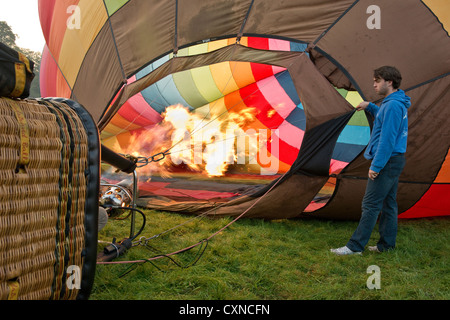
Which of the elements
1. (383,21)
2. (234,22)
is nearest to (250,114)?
(234,22)

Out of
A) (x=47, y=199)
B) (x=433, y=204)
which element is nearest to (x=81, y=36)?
(x=47, y=199)

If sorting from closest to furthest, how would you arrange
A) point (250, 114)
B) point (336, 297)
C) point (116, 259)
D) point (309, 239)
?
point (336, 297) < point (116, 259) < point (309, 239) < point (250, 114)

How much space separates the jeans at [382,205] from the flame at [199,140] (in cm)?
342

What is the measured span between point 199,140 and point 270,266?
3.71 meters

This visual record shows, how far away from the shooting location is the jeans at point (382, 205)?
2.39m

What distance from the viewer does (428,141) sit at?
9.35ft

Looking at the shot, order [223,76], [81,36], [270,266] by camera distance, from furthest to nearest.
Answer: [223,76]
[81,36]
[270,266]

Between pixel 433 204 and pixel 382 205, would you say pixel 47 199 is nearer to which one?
pixel 382 205

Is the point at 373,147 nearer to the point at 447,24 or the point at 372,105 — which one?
the point at 372,105

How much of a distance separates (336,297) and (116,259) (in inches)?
52.6

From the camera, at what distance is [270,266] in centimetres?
224

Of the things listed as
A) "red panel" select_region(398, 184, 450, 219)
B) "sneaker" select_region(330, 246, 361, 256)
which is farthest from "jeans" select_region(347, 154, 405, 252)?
"red panel" select_region(398, 184, 450, 219)

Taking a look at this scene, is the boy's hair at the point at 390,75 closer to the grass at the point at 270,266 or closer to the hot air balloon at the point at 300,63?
the hot air balloon at the point at 300,63

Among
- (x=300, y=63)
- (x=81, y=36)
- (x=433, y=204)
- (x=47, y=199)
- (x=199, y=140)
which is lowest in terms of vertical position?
(x=433, y=204)
